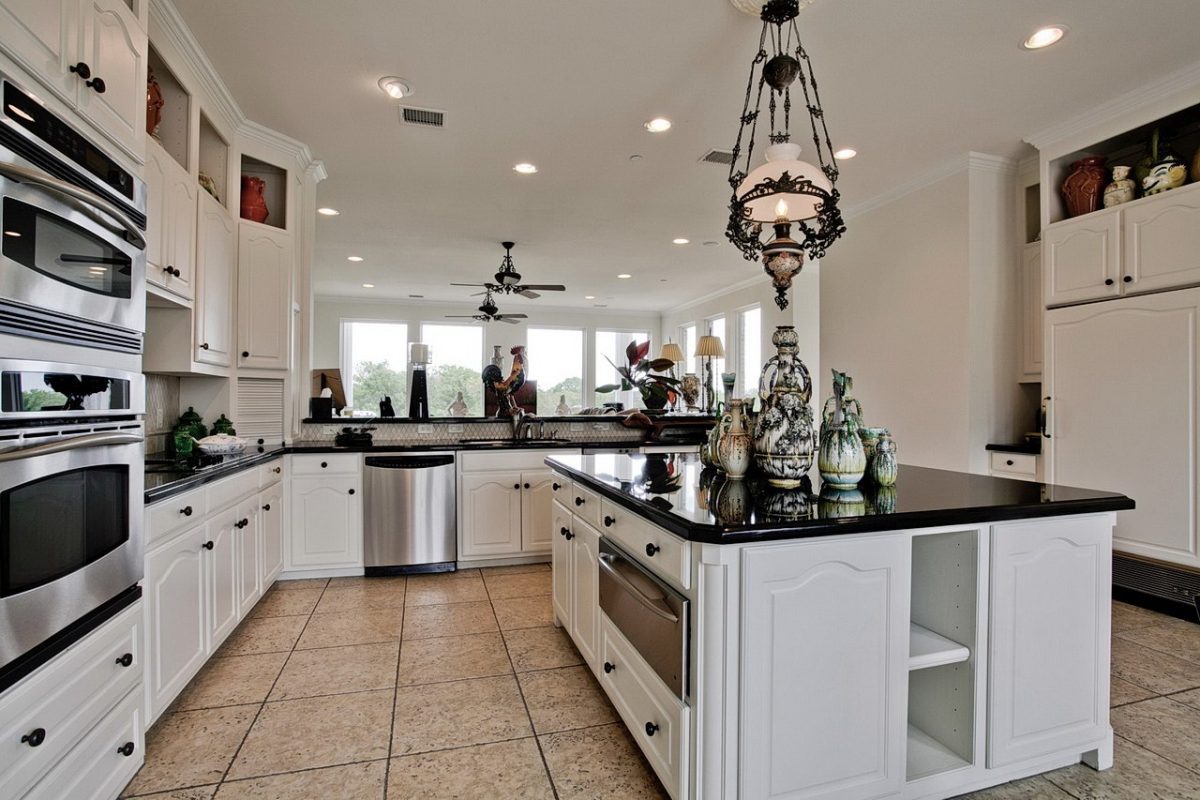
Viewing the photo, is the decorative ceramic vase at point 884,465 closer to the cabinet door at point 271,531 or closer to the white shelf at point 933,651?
the white shelf at point 933,651

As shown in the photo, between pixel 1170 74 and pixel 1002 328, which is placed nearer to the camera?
pixel 1170 74

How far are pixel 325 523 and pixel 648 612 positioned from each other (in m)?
2.83

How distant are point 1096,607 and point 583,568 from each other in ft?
5.40

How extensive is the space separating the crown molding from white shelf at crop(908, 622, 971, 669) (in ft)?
10.4

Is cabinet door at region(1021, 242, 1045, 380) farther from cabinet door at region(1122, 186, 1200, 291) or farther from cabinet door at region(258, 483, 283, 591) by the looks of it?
cabinet door at region(258, 483, 283, 591)

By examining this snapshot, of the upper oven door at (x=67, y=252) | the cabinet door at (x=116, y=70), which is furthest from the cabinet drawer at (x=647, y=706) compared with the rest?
the cabinet door at (x=116, y=70)

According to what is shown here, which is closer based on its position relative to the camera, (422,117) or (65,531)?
(65,531)

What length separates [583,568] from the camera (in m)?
2.34

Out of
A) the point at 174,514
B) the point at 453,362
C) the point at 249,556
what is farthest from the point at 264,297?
the point at 453,362

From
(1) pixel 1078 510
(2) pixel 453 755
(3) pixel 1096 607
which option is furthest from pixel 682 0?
(2) pixel 453 755

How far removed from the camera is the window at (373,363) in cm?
950

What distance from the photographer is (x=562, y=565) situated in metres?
2.68

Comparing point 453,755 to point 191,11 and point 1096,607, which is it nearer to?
point 1096,607

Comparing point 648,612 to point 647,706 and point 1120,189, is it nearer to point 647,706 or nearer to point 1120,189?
point 647,706
